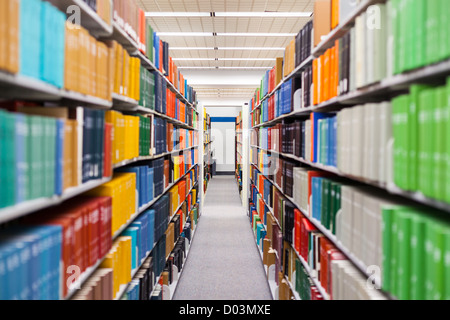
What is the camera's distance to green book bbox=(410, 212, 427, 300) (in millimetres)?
1091

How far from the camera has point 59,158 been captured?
4.17 ft

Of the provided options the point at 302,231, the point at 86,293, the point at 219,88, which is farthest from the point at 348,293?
the point at 219,88

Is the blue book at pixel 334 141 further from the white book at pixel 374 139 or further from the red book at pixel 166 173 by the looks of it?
the red book at pixel 166 173

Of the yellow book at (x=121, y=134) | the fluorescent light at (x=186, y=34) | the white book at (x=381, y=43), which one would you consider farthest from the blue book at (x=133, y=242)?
the fluorescent light at (x=186, y=34)

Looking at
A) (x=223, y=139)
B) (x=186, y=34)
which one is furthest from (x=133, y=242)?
(x=223, y=139)

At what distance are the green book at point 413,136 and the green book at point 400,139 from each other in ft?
0.05

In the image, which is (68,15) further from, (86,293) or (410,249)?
(410,249)

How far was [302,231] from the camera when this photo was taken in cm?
260

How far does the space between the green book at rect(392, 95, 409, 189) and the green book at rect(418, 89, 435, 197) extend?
69mm

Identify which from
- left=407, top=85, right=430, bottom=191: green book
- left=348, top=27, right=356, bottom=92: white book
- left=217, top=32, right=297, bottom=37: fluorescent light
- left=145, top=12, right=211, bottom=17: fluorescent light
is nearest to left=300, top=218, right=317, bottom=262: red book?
left=348, top=27, right=356, bottom=92: white book

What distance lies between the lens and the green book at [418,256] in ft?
3.58

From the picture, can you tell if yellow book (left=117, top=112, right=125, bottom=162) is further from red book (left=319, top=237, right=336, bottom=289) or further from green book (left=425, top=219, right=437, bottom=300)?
green book (left=425, top=219, right=437, bottom=300)

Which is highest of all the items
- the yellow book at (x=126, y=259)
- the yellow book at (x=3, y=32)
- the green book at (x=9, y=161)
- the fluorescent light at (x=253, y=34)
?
the fluorescent light at (x=253, y=34)

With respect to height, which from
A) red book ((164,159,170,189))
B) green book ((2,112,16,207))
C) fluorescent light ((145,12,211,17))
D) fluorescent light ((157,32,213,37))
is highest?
fluorescent light ((157,32,213,37))
